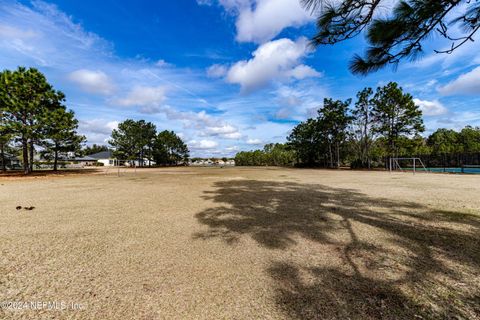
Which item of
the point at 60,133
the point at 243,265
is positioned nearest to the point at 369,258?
the point at 243,265

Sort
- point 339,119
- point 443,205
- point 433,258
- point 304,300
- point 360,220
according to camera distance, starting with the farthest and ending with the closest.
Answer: point 339,119 < point 443,205 < point 360,220 < point 433,258 < point 304,300

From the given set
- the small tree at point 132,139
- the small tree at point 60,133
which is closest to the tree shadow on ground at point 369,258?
the small tree at point 60,133

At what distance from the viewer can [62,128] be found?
17.2 metres

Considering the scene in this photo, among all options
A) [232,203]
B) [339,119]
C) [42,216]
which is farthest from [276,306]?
[339,119]

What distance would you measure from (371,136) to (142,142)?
3780cm

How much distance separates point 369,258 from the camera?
2.69 m

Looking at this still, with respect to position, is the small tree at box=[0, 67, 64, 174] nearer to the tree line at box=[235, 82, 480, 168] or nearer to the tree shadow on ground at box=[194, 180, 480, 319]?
the tree shadow on ground at box=[194, 180, 480, 319]

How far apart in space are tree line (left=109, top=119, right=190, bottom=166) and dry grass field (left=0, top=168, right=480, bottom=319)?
38313 mm

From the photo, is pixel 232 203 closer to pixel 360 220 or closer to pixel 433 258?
pixel 360 220

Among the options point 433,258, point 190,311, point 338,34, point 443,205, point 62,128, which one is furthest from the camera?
point 62,128

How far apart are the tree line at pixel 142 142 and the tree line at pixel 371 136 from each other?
26.6 metres

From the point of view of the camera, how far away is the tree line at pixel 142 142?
3884cm

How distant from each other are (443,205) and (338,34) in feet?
17.2

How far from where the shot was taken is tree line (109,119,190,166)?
38.8 metres
